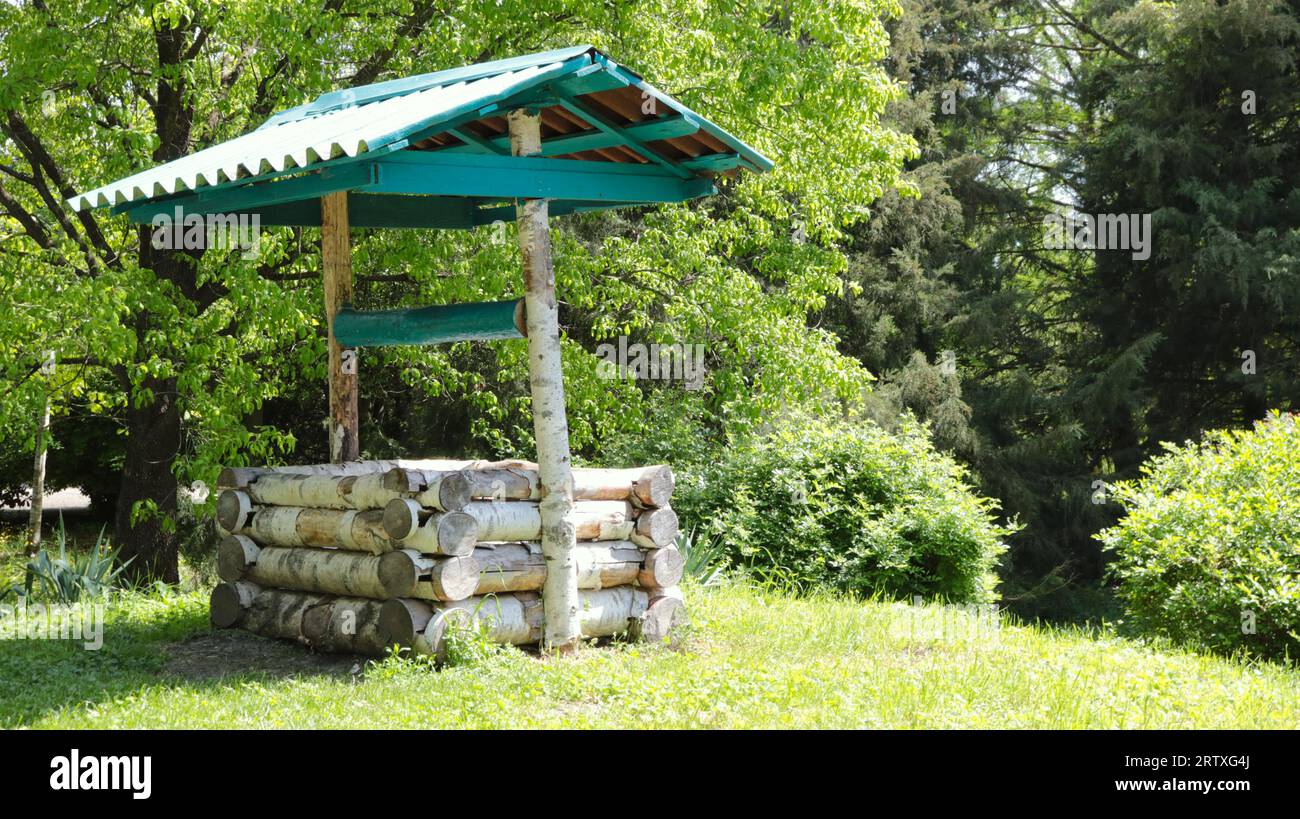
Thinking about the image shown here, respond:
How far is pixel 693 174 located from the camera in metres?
8.60

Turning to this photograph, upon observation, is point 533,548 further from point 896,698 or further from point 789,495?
point 789,495

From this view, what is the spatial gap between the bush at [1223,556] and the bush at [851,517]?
1.93 meters

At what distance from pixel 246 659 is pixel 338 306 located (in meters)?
2.58

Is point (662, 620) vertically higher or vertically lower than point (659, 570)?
lower

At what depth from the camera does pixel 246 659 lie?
7.57 meters

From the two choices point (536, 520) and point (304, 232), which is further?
point (304, 232)

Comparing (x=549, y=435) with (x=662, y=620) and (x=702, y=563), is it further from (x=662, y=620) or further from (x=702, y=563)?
(x=702, y=563)

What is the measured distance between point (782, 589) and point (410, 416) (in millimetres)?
8844

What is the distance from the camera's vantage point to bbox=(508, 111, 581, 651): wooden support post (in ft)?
24.2

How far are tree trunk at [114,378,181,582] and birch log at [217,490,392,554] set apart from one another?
4743 mm

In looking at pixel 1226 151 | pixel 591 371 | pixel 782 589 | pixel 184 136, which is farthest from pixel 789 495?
pixel 1226 151

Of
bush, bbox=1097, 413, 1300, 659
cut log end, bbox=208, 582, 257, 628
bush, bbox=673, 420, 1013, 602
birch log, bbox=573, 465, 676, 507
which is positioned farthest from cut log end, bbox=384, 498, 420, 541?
bush, bbox=1097, 413, 1300, 659

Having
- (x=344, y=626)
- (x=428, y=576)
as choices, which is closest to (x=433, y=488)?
(x=428, y=576)

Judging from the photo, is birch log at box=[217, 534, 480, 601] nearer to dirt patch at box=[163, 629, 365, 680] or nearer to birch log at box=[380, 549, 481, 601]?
birch log at box=[380, 549, 481, 601]
